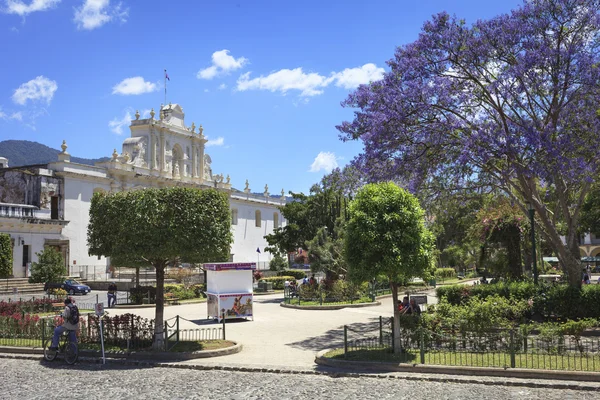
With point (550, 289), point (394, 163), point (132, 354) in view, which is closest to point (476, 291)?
point (550, 289)

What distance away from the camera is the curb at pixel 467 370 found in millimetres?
→ 10055

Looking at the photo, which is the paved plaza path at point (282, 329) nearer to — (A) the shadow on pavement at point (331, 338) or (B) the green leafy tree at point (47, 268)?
(A) the shadow on pavement at point (331, 338)

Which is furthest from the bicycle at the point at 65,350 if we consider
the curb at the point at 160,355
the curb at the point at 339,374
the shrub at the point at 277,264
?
the shrub at the point at 277,264

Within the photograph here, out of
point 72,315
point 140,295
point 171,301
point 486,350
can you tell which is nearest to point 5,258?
point 140,295

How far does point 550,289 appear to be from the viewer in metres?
17.3

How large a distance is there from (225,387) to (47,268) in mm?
27713

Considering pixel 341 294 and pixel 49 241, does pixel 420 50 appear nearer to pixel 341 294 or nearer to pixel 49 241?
pixel 341 294

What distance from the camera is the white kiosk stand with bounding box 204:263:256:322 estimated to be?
794 inches

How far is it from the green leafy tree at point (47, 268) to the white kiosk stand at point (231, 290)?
707 inches

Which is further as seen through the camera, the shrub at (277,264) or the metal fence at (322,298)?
the shrub at (277,264)

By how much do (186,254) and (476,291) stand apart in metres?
10.5

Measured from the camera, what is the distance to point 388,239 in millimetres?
12125

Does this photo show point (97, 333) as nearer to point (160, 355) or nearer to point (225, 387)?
point (160, 355)

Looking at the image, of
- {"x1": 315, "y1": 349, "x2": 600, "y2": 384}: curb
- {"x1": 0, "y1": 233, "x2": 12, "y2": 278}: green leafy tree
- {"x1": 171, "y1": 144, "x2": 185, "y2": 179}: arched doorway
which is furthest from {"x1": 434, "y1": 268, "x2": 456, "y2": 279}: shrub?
{"x1": 315, "y1": 349, "x2": 600, "y2": 384}: curb
